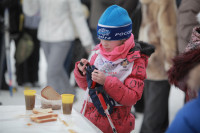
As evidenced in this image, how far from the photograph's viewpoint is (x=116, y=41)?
2117 millimetres

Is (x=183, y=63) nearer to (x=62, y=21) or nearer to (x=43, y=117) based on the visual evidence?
(x=43, y=117)

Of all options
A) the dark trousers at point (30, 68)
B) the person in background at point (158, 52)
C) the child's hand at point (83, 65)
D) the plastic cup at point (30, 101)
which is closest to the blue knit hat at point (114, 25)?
the child's hand at point (83, 65)

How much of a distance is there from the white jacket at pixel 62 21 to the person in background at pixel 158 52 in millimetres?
979

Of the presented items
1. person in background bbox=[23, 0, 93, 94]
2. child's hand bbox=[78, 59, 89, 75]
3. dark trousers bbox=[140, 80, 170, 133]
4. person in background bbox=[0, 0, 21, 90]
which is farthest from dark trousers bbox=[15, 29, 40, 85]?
child's hand bbox=[78, 59, 89, 75]

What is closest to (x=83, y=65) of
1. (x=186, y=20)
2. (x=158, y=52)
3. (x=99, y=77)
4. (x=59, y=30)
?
(x=99, y=77)

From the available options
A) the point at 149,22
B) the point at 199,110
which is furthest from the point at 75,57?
the point at 199,110

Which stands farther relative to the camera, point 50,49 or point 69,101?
point 50,49

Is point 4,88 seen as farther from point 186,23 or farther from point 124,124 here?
point 124,124

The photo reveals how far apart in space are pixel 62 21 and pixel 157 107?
1675 mm

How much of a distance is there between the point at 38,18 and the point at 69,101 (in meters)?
3.80

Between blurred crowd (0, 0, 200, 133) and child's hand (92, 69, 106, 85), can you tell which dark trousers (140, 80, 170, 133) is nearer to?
blurred crowd (0, 0, 200, 133)

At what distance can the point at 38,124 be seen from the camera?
166 centimetres

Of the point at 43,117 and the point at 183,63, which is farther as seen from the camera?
the point at 43,117

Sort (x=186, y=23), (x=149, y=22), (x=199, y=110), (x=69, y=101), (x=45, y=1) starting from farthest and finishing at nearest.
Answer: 1. (x=45, y=1)
2. (x=149, y=22)
3. (x=186, y=23)
4. (x=69, y=101)
5. (x=199, y=110)
